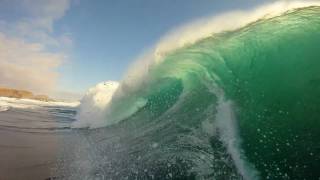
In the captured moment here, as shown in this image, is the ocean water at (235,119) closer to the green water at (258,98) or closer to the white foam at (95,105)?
the green water at (258,98)

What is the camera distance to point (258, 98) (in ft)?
24.2

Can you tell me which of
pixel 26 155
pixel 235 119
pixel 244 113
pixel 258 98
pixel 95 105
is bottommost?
pixel 26 155

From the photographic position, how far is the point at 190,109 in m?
9.08

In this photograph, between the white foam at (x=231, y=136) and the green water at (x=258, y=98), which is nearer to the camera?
the white foam at (x=231, y=136)

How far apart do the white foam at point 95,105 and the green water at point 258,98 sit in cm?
573

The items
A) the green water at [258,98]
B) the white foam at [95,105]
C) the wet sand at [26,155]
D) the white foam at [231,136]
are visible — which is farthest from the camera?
the white foam at [95,105]

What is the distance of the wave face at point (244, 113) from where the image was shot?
240 inches

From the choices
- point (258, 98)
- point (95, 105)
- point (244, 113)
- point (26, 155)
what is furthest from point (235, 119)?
point (95, 105)

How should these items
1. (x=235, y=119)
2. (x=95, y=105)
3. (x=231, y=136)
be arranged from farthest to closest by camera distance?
(x=95, y=105) → (x=235, y=119) → (x=231, y=136)

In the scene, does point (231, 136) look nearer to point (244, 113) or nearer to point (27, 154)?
point (244, 113)

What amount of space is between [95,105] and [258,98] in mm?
11992

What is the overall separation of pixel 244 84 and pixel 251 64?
74 cm

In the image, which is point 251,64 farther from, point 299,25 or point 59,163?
point 59,163

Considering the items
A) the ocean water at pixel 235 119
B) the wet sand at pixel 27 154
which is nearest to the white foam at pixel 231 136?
the ocean water at pixel 235 119
